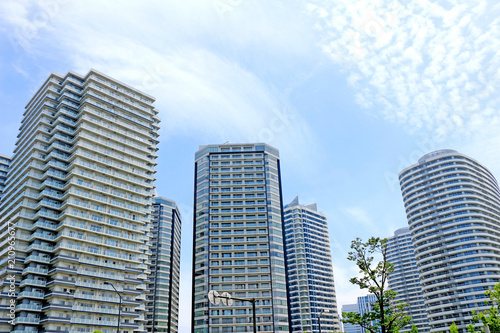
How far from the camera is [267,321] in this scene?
10806cm

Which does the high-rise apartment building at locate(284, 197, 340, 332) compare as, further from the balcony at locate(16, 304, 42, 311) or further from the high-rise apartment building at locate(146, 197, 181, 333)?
the balcony at locate(16, 304, 42, 311)

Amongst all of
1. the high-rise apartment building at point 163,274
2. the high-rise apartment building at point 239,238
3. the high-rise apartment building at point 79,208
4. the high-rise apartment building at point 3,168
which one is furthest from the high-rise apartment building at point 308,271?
the high-rise apartment building at point 3,168

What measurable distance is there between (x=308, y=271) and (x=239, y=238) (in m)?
71.3

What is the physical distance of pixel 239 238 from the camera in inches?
4769

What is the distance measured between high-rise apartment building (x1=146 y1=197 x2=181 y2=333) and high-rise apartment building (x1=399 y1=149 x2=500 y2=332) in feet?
332

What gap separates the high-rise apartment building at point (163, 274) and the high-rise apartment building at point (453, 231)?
332 ft

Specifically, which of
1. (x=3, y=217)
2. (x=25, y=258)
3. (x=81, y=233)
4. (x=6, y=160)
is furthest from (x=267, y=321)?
(x=6, y=160)

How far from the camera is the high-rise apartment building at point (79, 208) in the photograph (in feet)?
251

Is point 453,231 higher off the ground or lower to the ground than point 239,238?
higher

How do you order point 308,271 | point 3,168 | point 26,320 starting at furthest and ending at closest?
point 308,271, point 3,168, point 26,320

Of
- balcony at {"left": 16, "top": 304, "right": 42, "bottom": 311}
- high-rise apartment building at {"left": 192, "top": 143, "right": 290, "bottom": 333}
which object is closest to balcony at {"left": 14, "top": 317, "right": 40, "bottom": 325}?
balcony at {"left": 16, "top": 304, "right": 42, "bottom": 311}

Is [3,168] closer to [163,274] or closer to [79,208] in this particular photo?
[79,208]

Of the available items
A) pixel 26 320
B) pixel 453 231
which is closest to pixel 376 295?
pixel 26 320

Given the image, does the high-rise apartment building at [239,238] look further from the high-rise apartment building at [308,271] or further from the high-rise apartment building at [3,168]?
the high-rise apartment building at [3,168]
